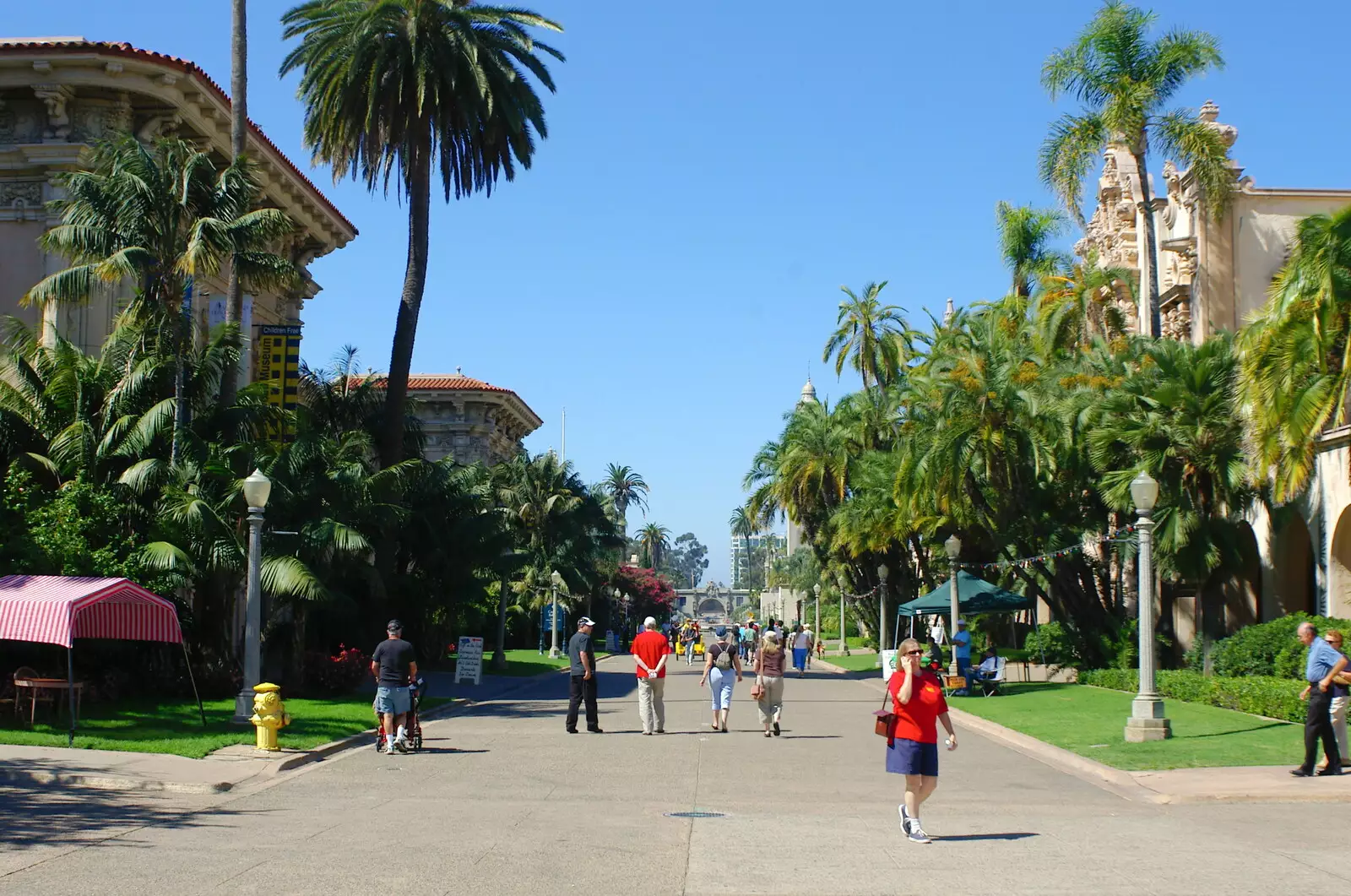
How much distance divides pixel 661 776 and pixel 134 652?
44.1ft

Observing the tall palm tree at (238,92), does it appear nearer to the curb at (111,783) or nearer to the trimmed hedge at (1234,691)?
the curb at (111,783)

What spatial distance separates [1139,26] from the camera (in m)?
35.1

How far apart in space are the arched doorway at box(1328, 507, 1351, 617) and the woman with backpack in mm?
12662

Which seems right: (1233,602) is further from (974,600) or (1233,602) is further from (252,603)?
(252,603)

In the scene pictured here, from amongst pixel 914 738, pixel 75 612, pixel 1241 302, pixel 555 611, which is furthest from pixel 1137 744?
pixel 555 611

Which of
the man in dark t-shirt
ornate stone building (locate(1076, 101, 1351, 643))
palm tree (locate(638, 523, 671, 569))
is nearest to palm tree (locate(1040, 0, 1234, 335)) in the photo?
ornate stone building (locate(1076, 101, 1351, 643))

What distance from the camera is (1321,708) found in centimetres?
→ 1466

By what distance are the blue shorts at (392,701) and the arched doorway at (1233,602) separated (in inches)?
797

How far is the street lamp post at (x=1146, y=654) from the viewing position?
19.3m

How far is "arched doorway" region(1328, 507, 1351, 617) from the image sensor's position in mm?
26406

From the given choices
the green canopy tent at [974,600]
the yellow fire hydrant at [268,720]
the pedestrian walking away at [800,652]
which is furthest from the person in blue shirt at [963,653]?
the yellow fire hydrant at [268,720]

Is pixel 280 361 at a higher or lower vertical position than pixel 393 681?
higher

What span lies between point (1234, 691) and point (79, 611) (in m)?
18.9

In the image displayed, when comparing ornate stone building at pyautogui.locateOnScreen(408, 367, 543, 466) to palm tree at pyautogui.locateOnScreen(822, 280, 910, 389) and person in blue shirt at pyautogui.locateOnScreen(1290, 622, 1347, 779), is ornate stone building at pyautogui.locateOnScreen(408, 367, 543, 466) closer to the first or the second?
palm tree at pyautogui.locateOnScreen(822, 280, 910, 389)
